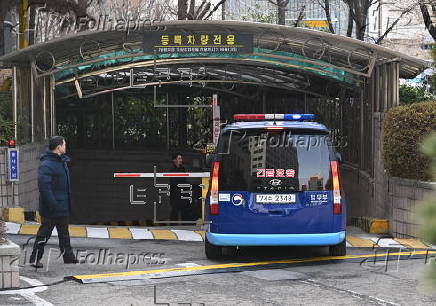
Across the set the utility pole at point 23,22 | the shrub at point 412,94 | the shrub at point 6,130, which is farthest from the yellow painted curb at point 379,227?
the utility pole at point 23,22

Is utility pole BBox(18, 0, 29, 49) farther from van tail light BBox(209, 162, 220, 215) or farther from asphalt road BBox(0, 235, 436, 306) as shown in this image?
van tail light BBox(209, 162, 220, 215)

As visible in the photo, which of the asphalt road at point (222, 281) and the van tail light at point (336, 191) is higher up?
the van tail light at point (336, 191)

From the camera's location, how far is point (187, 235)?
12.7 meters

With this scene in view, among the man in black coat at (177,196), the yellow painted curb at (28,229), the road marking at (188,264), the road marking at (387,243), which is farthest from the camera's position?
the man in black coat at (177,196)

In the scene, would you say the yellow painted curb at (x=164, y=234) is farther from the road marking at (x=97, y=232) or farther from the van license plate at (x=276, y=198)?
the van license plate at (x=276, y=198)

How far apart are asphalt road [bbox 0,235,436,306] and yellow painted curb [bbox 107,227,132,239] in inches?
46.0

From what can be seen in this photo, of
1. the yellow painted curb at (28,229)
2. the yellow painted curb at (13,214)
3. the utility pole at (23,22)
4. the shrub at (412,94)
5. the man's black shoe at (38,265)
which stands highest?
the utility pole at (23,22)

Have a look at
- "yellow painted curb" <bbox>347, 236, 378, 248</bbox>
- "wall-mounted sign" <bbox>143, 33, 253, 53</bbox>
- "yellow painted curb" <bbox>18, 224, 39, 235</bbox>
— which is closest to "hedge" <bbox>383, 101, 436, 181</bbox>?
"yellow painted curb" <bbox>347, 236, 378, 248</bbox>

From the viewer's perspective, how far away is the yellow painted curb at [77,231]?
12423 millimetres

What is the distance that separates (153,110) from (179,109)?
0.85 metres

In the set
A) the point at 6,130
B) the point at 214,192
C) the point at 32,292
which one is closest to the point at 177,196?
the point at 6,130

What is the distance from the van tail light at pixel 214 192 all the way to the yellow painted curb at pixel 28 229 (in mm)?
3818

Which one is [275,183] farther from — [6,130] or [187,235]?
[6,130]
